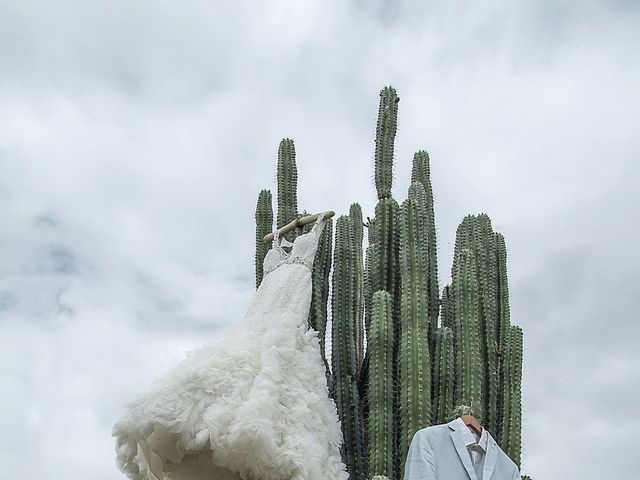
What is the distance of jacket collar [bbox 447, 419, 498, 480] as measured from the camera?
2.48 m

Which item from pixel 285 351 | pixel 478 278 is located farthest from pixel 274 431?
pixel 478 278

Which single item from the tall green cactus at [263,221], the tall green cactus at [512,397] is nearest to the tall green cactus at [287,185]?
the tall green cactus at [263,221]

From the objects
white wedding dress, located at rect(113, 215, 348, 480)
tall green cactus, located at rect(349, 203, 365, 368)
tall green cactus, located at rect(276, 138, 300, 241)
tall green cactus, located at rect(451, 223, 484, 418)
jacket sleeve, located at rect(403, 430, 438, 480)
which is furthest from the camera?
tall green cactus, located at rect(276, 138, 300, 241)

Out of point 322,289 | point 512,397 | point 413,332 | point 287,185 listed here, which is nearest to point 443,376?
point 413,332

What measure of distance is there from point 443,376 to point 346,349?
608mm

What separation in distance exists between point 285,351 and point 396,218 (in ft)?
4.20

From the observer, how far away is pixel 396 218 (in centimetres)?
427

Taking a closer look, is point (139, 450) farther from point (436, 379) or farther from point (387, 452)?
point (436, 379)

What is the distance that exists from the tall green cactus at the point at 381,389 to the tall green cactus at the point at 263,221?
1003mm

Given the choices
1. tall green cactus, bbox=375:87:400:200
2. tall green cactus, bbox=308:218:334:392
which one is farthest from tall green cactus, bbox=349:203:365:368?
tall green cactus, bbox=375:87:400:200

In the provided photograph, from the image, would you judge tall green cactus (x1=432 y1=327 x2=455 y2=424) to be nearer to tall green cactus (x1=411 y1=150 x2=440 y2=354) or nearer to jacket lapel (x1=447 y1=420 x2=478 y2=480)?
tall green cactus (x1=411 y1=150 x2=440 y2=354)

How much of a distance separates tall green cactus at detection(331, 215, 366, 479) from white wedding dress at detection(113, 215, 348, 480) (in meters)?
0.64

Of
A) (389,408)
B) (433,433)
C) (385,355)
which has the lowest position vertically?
(433,433)

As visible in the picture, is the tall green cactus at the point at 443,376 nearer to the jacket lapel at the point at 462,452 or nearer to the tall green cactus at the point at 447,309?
the tall green cactus at the point at 447,309
